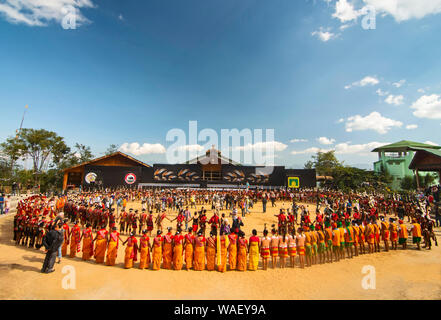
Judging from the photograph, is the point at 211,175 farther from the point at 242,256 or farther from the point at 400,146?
the point at 400,146

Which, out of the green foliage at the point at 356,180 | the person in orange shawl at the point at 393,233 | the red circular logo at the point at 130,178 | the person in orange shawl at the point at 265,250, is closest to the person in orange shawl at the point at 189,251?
the person in orange shawl at the point at 265,250

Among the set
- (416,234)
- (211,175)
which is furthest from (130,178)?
(416,234)

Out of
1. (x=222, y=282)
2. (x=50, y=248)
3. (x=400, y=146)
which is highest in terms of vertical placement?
(x=400, y=146)

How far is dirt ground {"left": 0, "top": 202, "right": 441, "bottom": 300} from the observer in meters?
5.75

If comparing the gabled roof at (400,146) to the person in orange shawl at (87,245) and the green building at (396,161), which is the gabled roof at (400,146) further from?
the person in orange shawl at (87,245)

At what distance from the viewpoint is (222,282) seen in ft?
21.6

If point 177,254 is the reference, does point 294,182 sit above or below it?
above

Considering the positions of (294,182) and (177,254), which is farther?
(294,182)

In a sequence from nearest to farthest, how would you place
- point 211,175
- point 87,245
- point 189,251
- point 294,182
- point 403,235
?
point 189,251
point 87,245
point 403,235
point 294,182
point 211,175

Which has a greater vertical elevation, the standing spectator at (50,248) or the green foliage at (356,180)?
the green foliage at (356,180)

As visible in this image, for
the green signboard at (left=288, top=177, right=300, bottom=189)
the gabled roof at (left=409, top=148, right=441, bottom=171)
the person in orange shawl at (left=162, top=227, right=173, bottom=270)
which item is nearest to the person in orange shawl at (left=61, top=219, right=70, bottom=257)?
the person in orange shawl at (left=162, top=227, right=173, bottom=270)

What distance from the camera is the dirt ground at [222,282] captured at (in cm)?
575

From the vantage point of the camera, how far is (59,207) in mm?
17703
